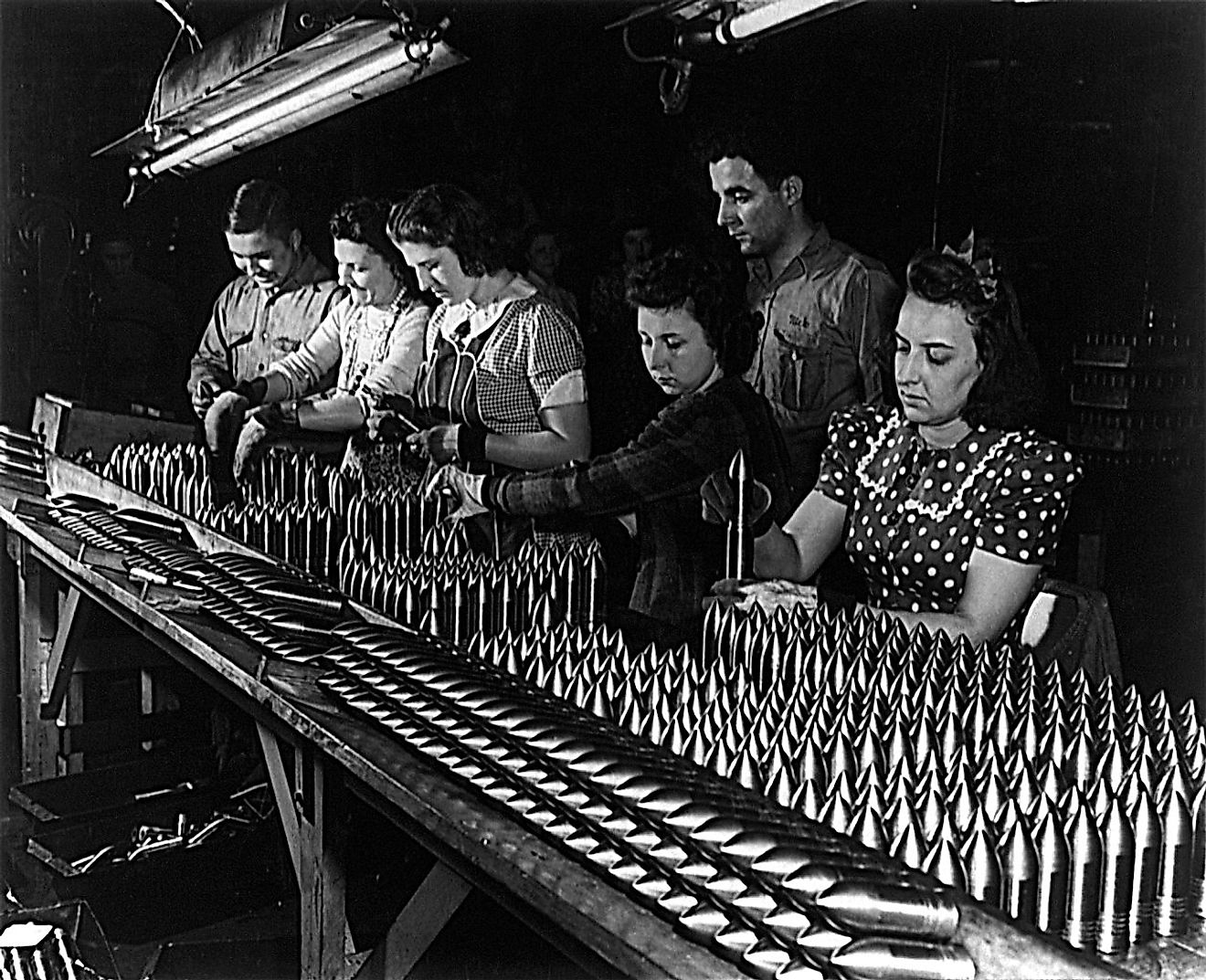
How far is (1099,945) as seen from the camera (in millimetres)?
1944

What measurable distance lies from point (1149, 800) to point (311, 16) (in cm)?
345

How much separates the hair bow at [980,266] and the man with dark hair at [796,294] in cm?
23

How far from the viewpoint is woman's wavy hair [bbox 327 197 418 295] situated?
4676 mm

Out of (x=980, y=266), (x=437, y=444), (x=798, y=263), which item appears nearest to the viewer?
(x=980, y=266)

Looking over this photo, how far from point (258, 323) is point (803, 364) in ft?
8.16

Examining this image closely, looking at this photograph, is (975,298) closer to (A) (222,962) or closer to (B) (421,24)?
(B) (421,24)

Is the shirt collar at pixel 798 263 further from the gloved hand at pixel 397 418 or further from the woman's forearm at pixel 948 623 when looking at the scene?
the gloved hand at pixel 397 418

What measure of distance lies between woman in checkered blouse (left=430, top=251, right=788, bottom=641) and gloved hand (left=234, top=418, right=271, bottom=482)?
71.7 inches

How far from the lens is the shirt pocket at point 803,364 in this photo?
3.38 meters

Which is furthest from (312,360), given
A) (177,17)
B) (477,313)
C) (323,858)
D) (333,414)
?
(323,858)

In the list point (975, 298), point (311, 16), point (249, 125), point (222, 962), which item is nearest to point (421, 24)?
point (311, 16)

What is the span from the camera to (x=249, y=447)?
538 centimetres

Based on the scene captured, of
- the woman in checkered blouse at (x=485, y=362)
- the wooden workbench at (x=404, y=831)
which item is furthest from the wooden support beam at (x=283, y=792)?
the woman in checkered blouse at (x=485, y=362)

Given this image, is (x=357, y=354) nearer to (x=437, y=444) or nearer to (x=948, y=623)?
(x=437, y=444)
